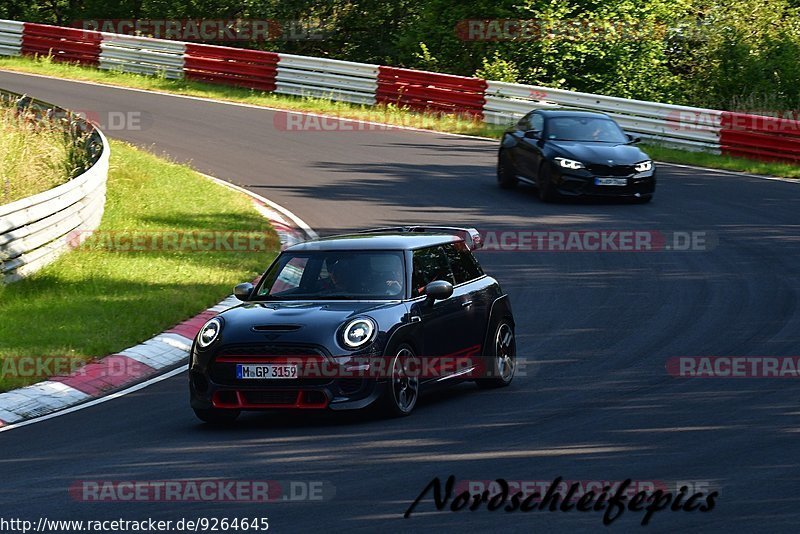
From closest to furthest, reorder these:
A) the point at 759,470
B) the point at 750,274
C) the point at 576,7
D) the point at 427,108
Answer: the point at 759,470
the point at 750,274
the point at 427,108
the point at 576,7

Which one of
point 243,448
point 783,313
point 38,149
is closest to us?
point 243,448

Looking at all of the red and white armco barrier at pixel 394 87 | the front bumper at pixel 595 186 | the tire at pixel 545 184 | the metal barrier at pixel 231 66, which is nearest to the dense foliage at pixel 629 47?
the red and white armco barrier at pixel 394 87

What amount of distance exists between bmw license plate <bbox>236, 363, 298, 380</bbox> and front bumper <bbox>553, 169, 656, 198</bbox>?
12454mm

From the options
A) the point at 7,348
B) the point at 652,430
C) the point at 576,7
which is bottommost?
the point at 7,348

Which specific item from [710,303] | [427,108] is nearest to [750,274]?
[710,303]

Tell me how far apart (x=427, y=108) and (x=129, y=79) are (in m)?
8.82

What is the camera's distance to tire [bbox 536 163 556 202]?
21.9m

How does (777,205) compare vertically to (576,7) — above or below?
below

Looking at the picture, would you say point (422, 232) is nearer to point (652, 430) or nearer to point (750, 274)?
point (652, 430)

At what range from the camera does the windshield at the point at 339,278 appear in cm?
1089

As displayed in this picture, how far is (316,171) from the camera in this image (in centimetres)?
2461

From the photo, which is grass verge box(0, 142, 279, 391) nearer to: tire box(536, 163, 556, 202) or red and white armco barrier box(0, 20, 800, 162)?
tire box(536, 163, 556, 202)

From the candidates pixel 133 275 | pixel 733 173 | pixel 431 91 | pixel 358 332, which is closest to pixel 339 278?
pixel 358 332

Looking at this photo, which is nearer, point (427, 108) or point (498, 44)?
point (427, 108)
